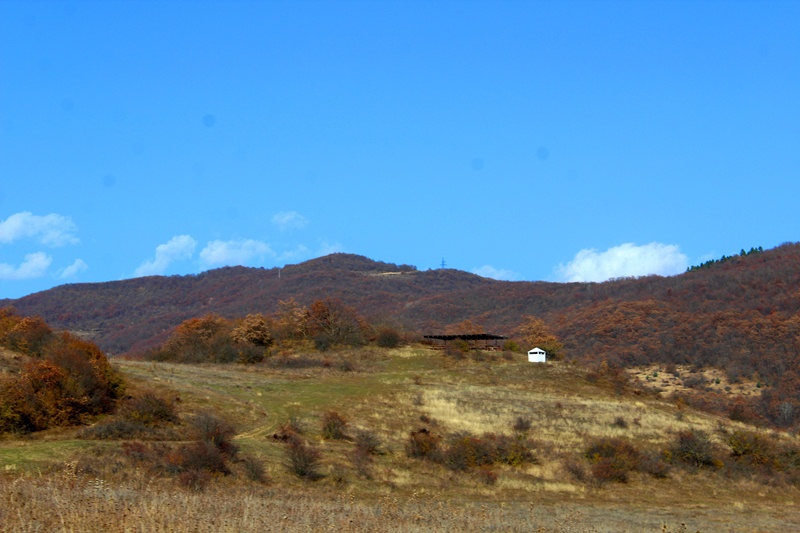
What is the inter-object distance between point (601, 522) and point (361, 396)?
21.2 meters

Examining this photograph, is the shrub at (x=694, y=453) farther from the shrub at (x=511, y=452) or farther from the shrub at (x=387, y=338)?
the shrub at (x=387, y=338)

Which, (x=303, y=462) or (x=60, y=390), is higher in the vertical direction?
(x=60, y=390)

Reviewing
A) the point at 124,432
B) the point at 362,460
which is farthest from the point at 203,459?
the point at 362,460

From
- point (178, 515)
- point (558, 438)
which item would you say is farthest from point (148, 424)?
point (558, 438)

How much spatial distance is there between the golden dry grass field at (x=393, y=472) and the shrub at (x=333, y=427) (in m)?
0.32

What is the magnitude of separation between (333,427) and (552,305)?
359 feet

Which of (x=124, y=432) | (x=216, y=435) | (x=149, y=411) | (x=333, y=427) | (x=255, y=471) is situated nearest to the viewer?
(x=255, y=471)

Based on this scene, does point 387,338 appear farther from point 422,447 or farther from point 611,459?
point 611,459

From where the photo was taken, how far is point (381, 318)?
67.3 meters

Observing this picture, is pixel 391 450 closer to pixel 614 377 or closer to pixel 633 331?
pixel 614 377

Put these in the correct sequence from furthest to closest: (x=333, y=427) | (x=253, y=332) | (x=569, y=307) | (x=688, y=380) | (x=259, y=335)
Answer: (x=569, y=307) → (x=688, y=380) → (x=259, y=335) → (x=253, y=332) → (x=333, y=427)

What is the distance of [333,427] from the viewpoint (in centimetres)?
2788

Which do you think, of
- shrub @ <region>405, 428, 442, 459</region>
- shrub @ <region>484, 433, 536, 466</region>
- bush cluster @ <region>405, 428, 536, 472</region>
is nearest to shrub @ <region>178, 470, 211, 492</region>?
shrub @ <region>405, 428, 442, 459</region>

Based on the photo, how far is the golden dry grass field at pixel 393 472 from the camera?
1184 cm
